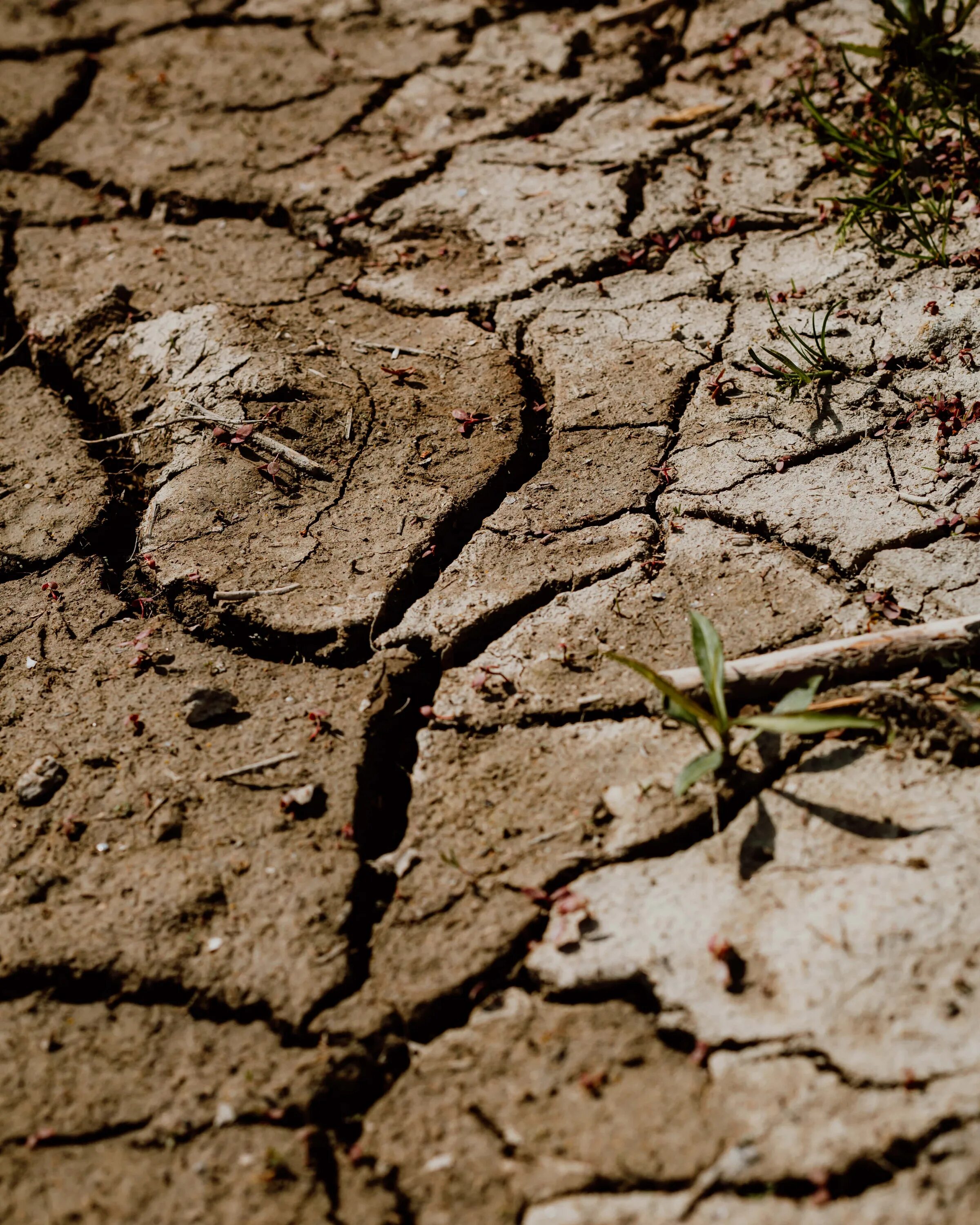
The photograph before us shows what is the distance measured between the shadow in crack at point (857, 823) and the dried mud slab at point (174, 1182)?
3.28 ft

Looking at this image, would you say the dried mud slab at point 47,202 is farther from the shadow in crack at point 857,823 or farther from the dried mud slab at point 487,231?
the shadow in crack at point 857,823

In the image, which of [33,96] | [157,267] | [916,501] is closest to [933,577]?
[916,501]

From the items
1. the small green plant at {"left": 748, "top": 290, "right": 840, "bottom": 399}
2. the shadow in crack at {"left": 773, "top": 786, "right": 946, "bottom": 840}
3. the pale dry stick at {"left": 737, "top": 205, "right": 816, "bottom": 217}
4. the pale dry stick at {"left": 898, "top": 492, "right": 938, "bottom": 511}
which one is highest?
the pale dry stick at {"left": 737, "top": 205, "right": 816, "bottom": 217}

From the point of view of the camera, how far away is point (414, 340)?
2.79 meters

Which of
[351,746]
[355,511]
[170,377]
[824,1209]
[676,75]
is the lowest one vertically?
[824,1209]

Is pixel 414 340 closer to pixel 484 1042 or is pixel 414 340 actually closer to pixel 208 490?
pixel 208 490

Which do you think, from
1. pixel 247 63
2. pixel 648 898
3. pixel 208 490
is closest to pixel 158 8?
pixel 247 63

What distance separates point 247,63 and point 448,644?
9.86 ft

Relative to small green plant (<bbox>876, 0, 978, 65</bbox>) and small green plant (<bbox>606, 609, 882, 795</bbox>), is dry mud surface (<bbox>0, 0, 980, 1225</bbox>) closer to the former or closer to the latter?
small green plant (<bbox>606, 609, 882, 795</bbox>)

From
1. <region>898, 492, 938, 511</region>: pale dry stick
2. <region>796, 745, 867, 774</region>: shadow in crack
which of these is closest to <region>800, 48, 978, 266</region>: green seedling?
<region>898, 492, 938, 511</region>: pale dry stick

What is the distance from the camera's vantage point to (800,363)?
2.50 meters

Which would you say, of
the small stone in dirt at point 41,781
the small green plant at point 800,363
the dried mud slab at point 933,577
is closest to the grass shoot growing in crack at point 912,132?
the small green plant at point 800,363

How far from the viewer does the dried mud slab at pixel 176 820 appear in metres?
1.71

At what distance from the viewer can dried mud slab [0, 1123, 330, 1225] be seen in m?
1.45
